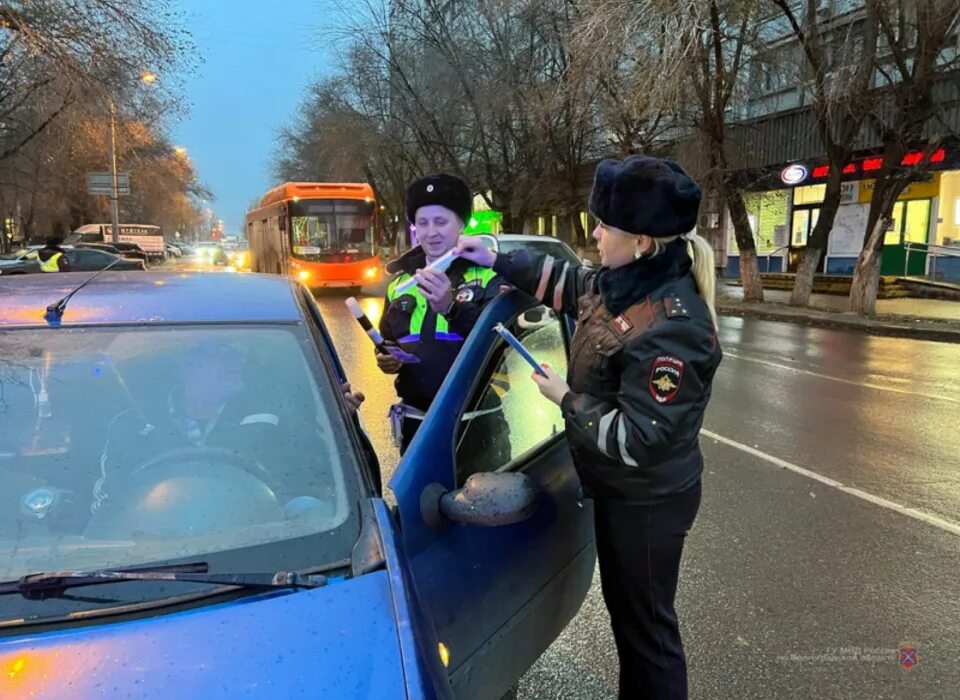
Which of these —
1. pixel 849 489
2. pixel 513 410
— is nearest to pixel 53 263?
pixel 513 410

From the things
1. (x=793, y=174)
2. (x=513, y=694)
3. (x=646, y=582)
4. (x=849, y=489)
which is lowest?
(x=513, y=694)

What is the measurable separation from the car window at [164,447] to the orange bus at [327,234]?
19.4m

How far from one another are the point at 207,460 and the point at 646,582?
50.1 inches

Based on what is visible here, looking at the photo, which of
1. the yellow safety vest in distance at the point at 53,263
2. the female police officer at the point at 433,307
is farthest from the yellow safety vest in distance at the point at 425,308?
the yellow safety vest in distance at the point at 53,263

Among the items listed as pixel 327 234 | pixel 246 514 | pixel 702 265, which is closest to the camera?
pixel 246 514

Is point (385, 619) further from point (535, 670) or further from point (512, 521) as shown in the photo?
point (535, 670)

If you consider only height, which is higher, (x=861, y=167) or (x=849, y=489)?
(x=861, y=167)

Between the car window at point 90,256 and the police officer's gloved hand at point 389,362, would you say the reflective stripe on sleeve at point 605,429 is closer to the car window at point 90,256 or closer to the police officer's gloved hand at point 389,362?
the police officer's gloved hand at point 389,362

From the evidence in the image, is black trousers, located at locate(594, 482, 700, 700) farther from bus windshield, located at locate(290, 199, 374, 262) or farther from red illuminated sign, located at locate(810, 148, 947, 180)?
bus windshield, located at locate(290, 199, 374, 262)

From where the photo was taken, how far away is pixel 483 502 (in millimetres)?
1817

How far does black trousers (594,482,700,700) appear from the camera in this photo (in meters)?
2.05

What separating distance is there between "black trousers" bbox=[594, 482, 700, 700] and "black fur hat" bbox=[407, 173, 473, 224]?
4.21ft

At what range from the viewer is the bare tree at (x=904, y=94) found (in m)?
12.8

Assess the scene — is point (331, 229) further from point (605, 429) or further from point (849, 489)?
point (605, 429)
